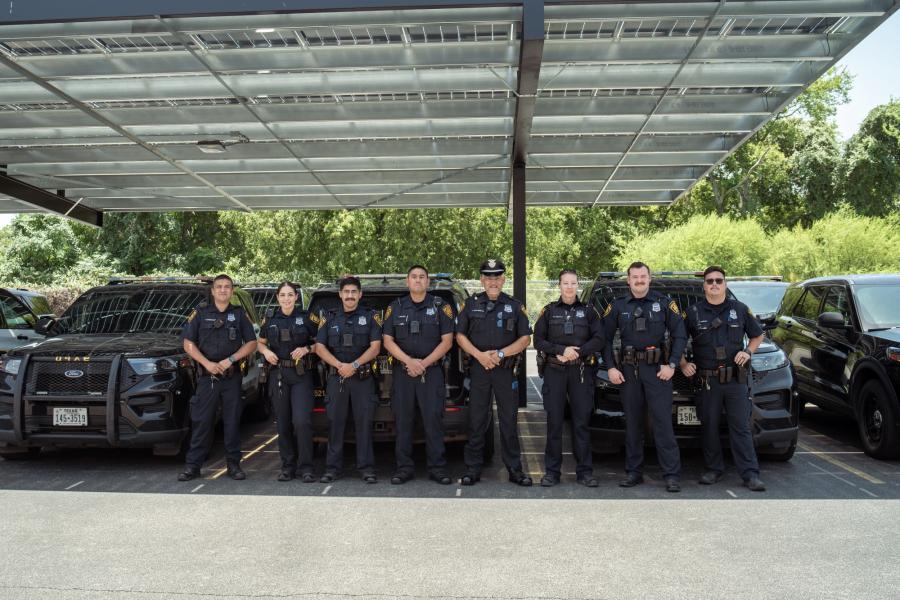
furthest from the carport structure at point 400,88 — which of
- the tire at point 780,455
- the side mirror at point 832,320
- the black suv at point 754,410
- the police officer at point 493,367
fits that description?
the tire at point 780,455

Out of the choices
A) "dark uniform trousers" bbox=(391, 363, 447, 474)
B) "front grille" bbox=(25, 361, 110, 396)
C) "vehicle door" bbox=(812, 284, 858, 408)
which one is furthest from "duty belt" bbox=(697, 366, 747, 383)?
"front grille" bbox=(25, 361, 110, 396)

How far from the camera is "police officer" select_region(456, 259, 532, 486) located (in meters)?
7.25

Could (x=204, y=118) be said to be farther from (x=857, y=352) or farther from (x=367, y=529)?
(x=857, y=352)

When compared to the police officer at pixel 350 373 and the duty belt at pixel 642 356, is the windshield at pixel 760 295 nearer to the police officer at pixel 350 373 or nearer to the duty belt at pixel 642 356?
the duty belt at pixel 642 356

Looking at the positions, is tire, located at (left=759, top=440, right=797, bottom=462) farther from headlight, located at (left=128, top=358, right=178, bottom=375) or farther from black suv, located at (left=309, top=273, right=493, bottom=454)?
headlight, located at (left=128, top=358, right=178, bottom=375)

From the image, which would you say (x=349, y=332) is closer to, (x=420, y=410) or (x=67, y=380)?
(x=420, y=410)

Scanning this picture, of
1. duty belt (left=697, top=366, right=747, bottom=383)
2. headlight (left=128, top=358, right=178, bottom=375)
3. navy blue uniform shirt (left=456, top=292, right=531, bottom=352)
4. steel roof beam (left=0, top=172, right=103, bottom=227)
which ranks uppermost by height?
steel roof beam (left=0, top=172, right=103, bottom=227)

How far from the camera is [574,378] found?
23.7 ft

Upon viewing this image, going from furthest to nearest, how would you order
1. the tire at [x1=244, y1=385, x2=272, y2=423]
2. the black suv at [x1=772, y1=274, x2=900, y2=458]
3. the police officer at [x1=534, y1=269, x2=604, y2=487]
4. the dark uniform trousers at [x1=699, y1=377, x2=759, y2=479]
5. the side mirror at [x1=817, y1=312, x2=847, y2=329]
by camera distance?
the tire at [x1=244, y1=385, x2=272, y2=423]
the side mirror at [x1=817, y1=312, x2=847, y2=329]
the black suv at [x1=772, y1=274, x2=900, y2=458]
the police officer at [x1=534, y1=269, x2=604, y2=487]
the dark uniform trousers at [x1=699, y1=377, x2=759, y2=479]

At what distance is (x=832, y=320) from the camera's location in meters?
8.45

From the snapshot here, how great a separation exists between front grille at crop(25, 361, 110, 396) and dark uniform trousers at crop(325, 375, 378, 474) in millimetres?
2126

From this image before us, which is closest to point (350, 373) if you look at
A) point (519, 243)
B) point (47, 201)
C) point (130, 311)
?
point (130, 311)

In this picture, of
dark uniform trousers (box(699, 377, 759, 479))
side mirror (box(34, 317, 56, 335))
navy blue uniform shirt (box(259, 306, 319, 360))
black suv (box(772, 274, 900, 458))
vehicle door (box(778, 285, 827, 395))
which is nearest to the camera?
dark uniform trousers (box(699, 377, 759, 479))

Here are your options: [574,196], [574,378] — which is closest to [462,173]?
[574,196]
